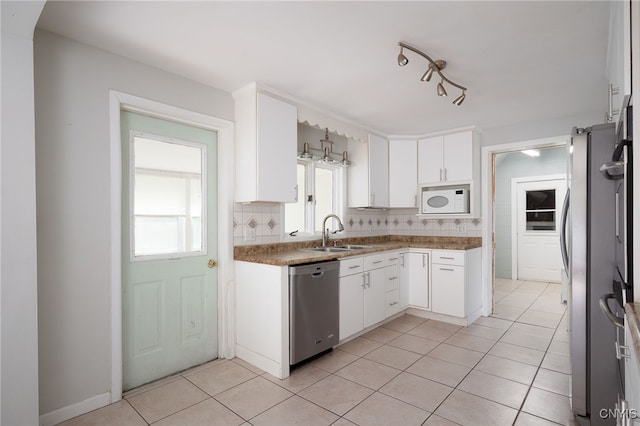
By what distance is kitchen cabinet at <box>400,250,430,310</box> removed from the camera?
3.85m

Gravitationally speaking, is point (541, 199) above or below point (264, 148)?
below

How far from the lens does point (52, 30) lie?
1.91 meters

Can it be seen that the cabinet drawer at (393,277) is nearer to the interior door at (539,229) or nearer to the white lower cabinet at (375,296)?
the white lower cabinet at (375,296)

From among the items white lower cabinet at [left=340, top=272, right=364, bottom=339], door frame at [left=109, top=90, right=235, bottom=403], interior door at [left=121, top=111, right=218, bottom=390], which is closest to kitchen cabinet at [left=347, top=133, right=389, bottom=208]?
white lower cabinet at [left=340, top=272, right=364, bottom=339]

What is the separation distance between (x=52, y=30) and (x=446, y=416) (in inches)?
130

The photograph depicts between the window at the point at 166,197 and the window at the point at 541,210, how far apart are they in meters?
6.05

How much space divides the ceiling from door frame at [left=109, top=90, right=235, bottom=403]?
309 millimetres

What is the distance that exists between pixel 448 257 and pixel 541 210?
357cm

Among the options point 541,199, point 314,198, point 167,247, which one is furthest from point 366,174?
point 541,199

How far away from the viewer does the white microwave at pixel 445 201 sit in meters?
3.94

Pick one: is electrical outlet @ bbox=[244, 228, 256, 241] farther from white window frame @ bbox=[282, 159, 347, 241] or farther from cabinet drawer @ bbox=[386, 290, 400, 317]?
cabinet drawer @ bbox=[386, 290, 400, 317]

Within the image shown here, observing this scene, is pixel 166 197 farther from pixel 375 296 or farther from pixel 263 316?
pixel 375 296

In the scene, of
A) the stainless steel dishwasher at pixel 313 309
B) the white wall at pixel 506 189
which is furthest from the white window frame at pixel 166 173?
the white wall at pixel 506 189

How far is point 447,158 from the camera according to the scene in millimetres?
4074
